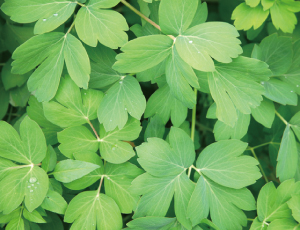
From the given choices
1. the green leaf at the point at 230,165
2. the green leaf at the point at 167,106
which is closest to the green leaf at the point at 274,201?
the green leaf at the point at 230,165

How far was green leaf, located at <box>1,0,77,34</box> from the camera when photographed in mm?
1187

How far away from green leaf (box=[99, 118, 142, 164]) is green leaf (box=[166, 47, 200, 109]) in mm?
284

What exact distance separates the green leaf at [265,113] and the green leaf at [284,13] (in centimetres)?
44

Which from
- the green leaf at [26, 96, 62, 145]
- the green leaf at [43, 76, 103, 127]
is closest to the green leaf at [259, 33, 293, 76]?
the green leaf at [43, 76, 103, 127]

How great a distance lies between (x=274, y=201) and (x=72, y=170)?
1033mm

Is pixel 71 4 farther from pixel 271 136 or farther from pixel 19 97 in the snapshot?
pixel 271 136

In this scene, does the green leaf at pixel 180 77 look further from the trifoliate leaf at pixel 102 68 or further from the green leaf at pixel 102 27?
the trifoliate leaf at pixel 102 68

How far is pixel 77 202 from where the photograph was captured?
4.17 feet

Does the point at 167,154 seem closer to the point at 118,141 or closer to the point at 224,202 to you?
the point at 118,141

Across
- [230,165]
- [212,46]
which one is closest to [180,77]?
[212,46]

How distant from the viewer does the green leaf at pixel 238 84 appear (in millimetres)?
1213

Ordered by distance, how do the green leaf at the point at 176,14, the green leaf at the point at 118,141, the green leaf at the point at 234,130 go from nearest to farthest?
the green leaf at the point at 176,14
the green leaf at the point at 118,141
the green leaf at the point at 234,130

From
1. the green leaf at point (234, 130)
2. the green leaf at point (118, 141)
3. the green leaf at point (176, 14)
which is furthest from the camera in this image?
the green leaf at point (234, 130)

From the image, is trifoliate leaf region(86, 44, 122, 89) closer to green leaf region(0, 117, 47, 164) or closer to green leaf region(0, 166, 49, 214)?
green leaf region(0, 117, 47, 164)
